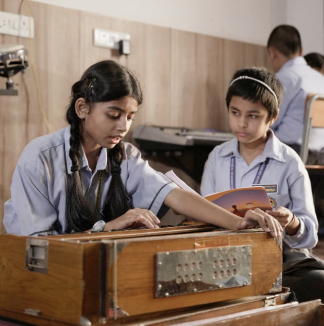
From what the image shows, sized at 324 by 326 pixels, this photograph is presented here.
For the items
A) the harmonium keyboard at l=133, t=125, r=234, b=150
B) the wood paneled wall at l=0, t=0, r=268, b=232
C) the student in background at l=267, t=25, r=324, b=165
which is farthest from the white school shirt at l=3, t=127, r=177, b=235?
the student in background at l=267, t=25, r=324, b=165

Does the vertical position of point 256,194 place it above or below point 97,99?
below

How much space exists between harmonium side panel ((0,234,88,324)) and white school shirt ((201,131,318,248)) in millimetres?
979

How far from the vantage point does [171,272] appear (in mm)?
1123

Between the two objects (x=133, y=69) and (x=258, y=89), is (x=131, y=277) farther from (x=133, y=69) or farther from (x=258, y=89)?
(x=133, y=69)

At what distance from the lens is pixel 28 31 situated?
3012mm

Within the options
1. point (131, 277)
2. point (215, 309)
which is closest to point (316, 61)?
point (215, 309)

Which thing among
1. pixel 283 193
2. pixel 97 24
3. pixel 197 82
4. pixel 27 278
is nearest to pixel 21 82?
pixel 97 24

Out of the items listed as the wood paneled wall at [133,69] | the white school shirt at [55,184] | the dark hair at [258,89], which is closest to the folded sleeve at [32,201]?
the white school shirt at [55,184]

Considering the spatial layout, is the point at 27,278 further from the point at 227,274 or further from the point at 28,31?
the point at 28,31

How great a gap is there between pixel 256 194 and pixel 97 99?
21.1 inches

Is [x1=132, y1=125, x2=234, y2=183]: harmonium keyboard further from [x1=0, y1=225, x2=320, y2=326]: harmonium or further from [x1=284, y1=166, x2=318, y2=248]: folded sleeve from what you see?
[x1=0, y1=225, x2=320, y2=326]: harmonium

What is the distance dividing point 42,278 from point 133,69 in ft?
8.39

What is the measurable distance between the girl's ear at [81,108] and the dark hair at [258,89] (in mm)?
672

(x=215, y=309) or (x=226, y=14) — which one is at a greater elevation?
(x=226, y=14)
